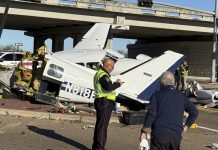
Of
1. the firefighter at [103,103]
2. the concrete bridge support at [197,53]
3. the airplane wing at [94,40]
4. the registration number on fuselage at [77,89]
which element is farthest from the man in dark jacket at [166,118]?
the concrete bridge support at [197,53]

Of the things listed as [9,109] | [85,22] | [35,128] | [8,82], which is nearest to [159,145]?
[35,128]

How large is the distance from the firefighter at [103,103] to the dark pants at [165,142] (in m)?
2.73

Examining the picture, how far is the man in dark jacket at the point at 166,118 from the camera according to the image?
18.5ft

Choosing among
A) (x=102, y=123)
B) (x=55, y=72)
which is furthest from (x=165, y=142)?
(x=55, y=72)

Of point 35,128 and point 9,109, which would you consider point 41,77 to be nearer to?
point 9,109

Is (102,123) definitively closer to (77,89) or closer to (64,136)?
(64,136)

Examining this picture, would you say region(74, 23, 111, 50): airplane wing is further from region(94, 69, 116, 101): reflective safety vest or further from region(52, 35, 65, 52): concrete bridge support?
region(52, 35, 65, 52): concrete bridge support

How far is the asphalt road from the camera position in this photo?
9820 millimetres

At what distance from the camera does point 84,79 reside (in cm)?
1580

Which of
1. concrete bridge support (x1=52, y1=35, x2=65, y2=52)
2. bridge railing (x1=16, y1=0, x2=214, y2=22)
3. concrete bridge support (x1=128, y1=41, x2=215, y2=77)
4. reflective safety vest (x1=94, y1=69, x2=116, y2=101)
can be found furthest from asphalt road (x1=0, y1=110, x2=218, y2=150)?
concrete bridge support (x1=128, y1=41, x2=215, y2=77)

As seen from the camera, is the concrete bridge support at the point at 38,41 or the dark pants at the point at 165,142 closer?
the dark pants at the point at 165,142

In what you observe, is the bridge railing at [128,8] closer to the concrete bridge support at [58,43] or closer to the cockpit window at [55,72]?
the concrete bridge support at [58,43]

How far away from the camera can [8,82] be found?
1741cm

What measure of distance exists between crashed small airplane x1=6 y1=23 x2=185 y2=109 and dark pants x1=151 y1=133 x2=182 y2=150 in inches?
376
